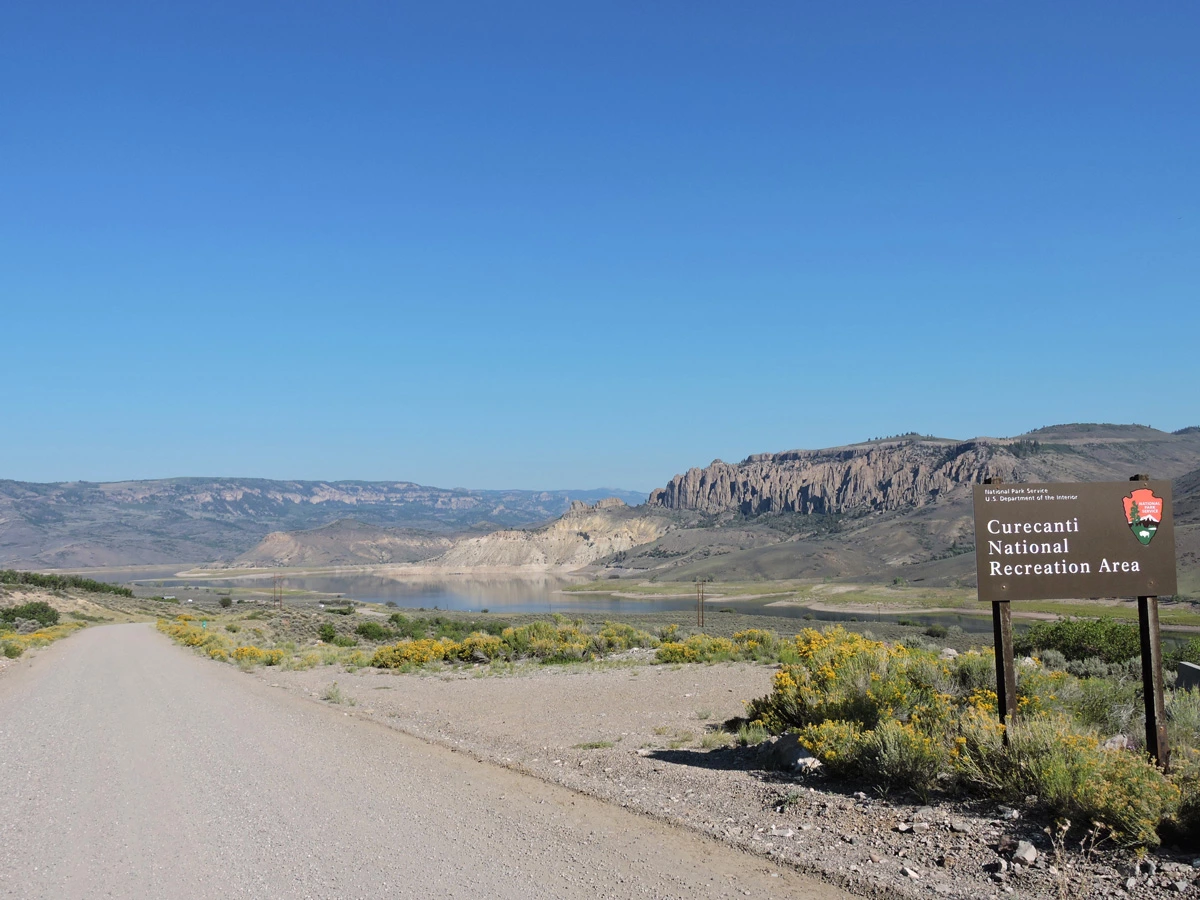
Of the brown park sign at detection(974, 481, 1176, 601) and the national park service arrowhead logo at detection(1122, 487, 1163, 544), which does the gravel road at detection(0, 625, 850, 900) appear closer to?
the brown park sign at detection(974, 481, 1176, 601)

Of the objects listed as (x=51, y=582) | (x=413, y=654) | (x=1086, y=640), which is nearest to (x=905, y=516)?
(x=51, y=582)

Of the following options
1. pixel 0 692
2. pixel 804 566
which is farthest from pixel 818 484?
pixel 0 692

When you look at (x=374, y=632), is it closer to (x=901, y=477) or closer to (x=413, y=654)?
(x=413, y=654)

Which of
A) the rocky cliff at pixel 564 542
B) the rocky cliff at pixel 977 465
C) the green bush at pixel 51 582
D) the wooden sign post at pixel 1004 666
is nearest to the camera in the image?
the wooden sign post at pixel 1004 666

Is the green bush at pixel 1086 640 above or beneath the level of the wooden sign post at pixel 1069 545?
beneath

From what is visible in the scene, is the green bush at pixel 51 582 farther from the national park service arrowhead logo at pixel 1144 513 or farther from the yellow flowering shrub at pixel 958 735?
the national park service arrowhead logo at pixel 1144 513

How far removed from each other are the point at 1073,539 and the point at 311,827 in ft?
21.4

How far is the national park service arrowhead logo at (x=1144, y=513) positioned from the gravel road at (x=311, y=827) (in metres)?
3.99

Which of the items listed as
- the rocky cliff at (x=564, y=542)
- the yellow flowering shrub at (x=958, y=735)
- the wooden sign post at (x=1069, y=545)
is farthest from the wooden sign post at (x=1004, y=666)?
the rocky cliff at (x=564, y=542)

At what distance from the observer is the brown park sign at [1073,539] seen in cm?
729

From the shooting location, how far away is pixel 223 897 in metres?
5.71

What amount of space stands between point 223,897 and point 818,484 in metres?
199

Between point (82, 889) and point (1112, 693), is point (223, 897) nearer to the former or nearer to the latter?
point (82, 889)

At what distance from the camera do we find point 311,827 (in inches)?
284
